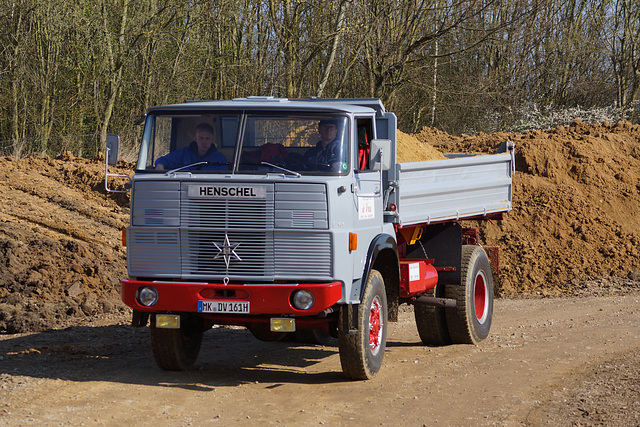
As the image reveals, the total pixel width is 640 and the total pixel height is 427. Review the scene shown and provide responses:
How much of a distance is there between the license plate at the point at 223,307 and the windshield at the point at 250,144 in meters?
1.19

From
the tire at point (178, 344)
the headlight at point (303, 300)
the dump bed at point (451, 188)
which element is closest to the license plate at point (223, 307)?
the headlight at point (303, 300)

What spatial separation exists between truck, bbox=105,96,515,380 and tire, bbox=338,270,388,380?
0.01 m

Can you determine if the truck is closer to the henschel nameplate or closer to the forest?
the henschel nameplate

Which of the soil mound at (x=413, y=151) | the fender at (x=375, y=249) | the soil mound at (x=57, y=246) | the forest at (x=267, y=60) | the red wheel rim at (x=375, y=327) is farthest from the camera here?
the forest at (x=267, y=60)

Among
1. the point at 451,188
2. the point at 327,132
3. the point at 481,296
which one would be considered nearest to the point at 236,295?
the point at 327,132

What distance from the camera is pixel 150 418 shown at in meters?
6.17

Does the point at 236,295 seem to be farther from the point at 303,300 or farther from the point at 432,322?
Result: the point at 432,322

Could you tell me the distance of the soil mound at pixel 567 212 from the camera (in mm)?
15914

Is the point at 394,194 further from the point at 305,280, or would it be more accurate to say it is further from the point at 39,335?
the point at 39,335

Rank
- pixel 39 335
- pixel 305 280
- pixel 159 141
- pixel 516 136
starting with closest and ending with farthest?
1. pixel 305 280
2. pixel 159 141
3. pixel 39 335
4. pixel 516 136

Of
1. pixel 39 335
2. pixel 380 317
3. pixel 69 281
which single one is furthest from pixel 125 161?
pixel 380 317

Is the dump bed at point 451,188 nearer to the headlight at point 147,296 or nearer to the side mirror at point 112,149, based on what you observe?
the headlight at point 147,296

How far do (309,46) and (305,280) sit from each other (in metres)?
17.4

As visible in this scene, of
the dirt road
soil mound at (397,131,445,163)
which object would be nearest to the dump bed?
the dirt road
